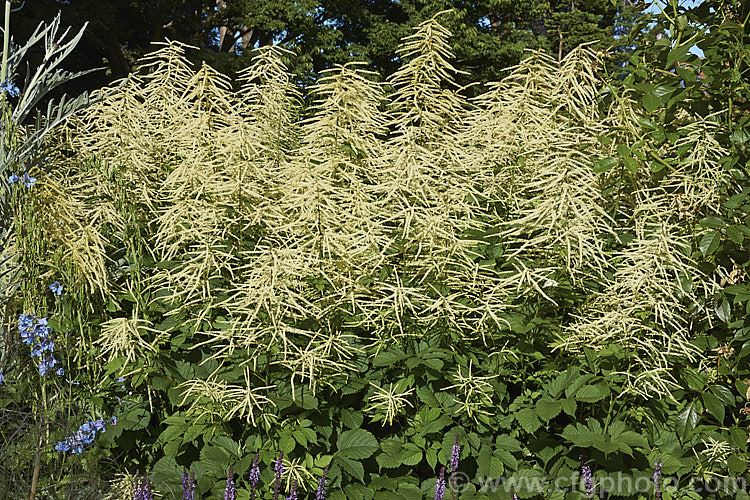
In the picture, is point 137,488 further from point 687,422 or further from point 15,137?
point 687,422

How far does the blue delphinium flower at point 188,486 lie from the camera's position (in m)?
2.47

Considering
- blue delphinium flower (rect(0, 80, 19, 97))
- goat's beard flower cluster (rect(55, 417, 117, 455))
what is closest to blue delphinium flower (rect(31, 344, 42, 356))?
goat's beard flower cluster (rect(55, 417, 117, 455))

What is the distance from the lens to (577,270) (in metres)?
2.89

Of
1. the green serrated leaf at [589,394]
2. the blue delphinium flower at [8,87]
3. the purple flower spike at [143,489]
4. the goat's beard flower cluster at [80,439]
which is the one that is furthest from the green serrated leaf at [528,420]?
the blue delphinium flower at [8,87]

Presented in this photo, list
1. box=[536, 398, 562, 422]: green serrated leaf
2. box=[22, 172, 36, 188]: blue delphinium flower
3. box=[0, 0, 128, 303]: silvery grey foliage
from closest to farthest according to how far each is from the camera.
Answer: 1. box=[536, 398, 562, 422]: green serrated leaf
2. box=[22, 172, 36, 188]: blue delphinium flower
3. box=[0, 0, 128, 303]: silvery grey foliage

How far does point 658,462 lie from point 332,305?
4.63 ft

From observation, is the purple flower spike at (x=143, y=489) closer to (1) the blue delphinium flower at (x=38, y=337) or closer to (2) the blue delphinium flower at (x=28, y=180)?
(1) the blue delphinium flower at (x=38, y=337)

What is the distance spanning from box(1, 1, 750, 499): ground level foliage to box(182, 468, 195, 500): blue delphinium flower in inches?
1.6

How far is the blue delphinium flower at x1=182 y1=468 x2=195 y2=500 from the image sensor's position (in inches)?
97.3

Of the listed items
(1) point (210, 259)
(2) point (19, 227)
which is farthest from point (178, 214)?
(2) point (19, 227)

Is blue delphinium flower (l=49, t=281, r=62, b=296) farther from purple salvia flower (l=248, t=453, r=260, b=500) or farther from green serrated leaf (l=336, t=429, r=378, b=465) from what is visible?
green serrated leaf (l=336, t=429, r=378, b=465)

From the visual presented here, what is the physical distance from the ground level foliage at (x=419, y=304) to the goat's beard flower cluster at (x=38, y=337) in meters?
0.16

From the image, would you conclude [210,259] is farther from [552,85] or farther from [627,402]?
[552,85]

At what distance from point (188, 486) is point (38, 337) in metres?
0.90
